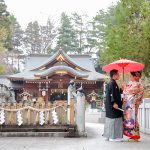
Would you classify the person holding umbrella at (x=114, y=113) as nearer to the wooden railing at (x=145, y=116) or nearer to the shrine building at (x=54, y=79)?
the wooden railing at (x=145, y=116)

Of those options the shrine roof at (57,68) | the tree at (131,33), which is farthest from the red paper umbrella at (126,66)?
the shrine roof at (57,68)

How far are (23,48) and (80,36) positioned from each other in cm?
1317

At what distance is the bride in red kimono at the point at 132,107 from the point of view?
862 cm

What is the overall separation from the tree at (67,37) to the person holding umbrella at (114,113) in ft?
197

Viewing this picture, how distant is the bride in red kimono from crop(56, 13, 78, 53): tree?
2363 inches

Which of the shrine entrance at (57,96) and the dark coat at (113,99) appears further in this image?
the shrine entrance at (57,96)

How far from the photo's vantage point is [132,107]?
8.70 metres

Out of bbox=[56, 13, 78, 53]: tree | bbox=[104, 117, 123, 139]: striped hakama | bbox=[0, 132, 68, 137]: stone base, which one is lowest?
bbox=[0, 132, 68, 137]: stone base

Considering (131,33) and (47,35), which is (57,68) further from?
(47,35)

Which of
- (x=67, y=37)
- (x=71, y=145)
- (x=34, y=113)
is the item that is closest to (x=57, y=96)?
(x=67, y=37)

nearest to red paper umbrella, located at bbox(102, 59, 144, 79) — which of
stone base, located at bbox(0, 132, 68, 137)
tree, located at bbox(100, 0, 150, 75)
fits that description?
stone base, located at bbox(0, 132, 68, 137)

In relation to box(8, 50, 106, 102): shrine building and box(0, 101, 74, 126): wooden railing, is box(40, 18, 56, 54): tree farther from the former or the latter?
box(0, 101, 74, 126): wooden railing

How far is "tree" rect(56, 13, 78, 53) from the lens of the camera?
69062mm

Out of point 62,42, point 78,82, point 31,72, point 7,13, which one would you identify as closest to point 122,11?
point 78,82
